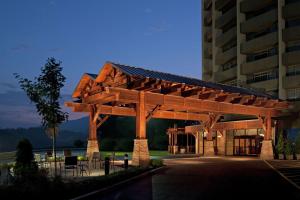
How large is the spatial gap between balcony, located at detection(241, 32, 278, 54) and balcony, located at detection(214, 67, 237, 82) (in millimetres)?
3783

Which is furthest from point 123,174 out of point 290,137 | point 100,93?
point 290,137

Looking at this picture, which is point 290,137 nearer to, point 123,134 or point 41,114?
point 41,114

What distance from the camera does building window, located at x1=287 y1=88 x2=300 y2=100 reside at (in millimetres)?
42416

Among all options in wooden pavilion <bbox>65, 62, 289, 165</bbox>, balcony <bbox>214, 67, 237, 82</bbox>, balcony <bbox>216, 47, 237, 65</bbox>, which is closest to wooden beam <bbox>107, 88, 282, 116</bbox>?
wooden pavilion <bbox>65, 62, 289, 165</bbox>

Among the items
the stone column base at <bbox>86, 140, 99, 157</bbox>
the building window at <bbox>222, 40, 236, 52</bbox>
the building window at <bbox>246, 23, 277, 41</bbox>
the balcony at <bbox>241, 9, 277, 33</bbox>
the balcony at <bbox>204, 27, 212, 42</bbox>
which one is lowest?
the stone column base at <bbox>86, 140, 99, 157</bbox>

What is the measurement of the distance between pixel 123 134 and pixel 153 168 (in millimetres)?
50685

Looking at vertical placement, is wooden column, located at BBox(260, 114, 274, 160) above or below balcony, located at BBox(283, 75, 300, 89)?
below

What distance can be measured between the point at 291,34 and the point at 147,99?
27841 mm

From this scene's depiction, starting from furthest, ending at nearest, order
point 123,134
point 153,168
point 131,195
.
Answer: point 123,134, point 153,168, point 131,195

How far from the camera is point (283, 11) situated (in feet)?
140

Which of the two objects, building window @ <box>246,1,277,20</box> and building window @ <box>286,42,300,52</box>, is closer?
building window @ <box>286,42,300,52</box>

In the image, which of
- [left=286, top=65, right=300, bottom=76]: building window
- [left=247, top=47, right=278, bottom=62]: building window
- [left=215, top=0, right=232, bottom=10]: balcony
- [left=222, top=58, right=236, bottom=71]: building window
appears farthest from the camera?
[left=215, top=0, right=232, bottom=10]: balcony

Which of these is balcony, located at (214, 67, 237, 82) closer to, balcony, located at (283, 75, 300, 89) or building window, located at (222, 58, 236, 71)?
building window, located at (222, 58, 236, 71)

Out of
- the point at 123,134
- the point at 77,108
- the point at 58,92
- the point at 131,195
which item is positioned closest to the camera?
the point at 131,195
